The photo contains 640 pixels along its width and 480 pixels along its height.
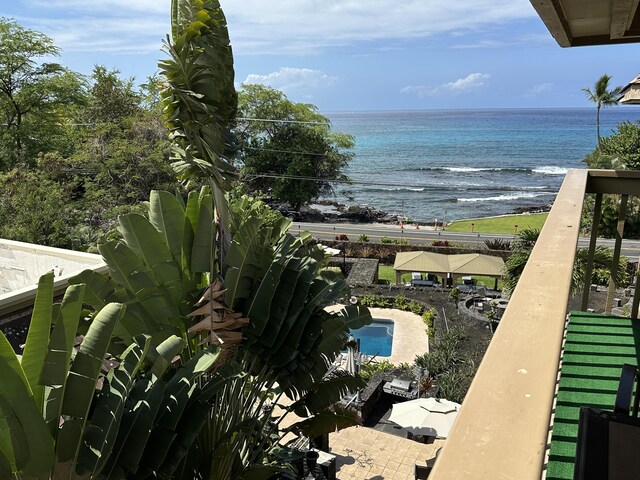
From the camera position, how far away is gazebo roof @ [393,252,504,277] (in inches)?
846

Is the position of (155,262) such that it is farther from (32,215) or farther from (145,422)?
(32,215)

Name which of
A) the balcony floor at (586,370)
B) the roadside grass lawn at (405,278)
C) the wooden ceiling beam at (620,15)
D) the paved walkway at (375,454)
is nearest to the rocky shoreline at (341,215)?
the roadside grass lawn at (405,278)

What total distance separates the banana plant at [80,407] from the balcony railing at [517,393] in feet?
8.65

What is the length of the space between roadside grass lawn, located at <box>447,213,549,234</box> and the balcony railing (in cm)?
4104

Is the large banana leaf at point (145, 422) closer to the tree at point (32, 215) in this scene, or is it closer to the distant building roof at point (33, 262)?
the distant building roof at point (33, 262)

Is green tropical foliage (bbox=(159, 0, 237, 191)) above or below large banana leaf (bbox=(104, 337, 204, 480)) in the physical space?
above

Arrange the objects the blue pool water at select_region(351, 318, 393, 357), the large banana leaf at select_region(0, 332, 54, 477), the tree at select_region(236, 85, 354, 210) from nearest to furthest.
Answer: the large banana leaf at select_region(0, 332, 54, 477)
the blue pool water at select_region(351, 318, 393, 357)
the tree at select_region(236, 85, 354, 210)

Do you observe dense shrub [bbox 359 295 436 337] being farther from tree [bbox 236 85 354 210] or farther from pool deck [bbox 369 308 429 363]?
tree [bbox 236 85 354 210]

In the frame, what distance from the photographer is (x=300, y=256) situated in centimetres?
580

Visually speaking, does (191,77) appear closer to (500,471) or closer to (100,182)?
(500,471)

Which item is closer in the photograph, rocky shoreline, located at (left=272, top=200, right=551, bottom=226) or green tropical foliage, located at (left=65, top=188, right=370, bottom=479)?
green tropical foliage, located at (left=65, top=188, right=370, bottom=479)

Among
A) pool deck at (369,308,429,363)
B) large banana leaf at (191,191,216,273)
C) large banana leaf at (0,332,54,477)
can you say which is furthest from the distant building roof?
pool deck at (369,308,429,363)

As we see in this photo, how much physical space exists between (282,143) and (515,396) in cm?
4430

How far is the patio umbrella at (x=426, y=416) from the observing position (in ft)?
32.6
